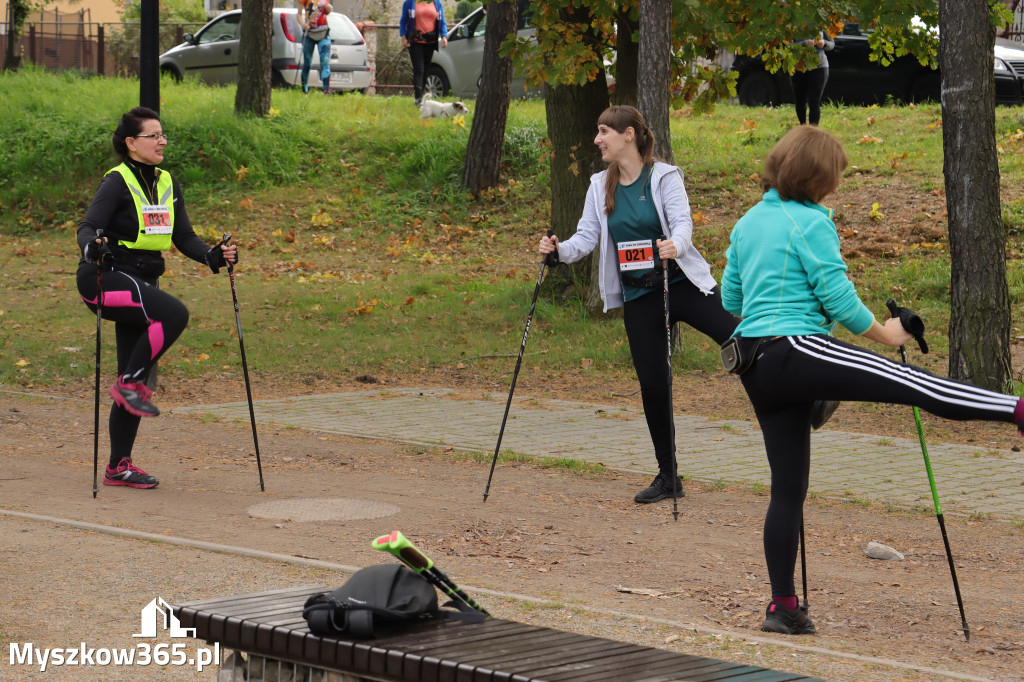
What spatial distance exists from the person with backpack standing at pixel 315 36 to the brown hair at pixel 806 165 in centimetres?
2060

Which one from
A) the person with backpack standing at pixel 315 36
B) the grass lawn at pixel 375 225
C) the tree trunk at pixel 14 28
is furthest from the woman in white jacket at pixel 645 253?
the tree trunk at pixel 14 28

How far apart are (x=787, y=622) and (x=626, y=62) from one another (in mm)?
9797

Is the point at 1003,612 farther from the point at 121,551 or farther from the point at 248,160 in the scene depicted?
the point at 248,160

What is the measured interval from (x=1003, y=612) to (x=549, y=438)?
4844mm

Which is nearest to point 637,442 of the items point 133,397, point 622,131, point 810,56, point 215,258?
point 622,131

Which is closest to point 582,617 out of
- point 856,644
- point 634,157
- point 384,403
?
point 856,644

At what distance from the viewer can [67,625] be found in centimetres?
500

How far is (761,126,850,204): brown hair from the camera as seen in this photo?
4957 millimetres

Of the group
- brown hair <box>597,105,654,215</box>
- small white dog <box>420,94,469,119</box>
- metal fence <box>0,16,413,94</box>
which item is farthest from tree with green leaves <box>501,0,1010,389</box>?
metal fence <box>0,16,413,94</box>

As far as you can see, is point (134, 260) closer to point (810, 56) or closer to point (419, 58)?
point (810, 56)

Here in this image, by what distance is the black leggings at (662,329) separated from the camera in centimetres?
758

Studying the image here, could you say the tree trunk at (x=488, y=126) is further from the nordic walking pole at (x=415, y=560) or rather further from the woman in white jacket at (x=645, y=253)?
the nordic walking pole at (x=415, y=560)

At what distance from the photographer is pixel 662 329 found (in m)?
7.68

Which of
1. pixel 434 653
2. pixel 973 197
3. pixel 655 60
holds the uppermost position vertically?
pixel 655 60
